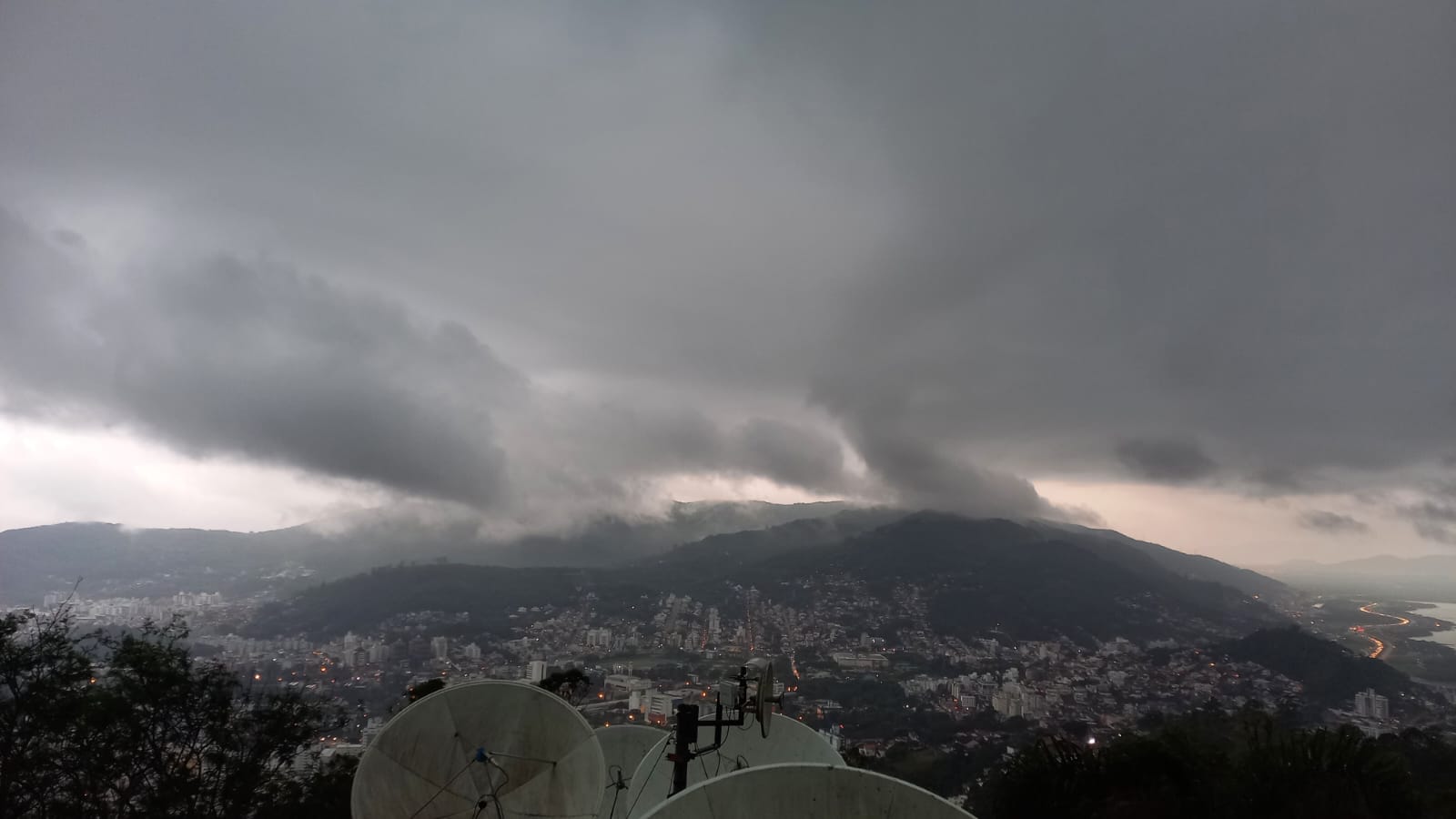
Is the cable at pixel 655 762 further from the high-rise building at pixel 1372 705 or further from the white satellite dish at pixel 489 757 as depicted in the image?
the high-rise building at pixel 1372 705

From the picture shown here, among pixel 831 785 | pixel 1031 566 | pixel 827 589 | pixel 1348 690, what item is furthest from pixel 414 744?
pixel 1031 566

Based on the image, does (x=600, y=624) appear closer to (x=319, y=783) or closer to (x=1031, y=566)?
(x=319, y=783)

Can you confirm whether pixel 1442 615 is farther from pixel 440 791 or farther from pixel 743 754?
pixel 440 791

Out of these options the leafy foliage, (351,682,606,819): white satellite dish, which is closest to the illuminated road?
the leafy foliage

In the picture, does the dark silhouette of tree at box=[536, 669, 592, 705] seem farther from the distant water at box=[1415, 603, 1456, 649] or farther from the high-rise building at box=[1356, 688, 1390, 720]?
the distant water at box=[1415, 603, 1456, 649]

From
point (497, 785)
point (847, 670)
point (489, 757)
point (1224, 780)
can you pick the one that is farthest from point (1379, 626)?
point (489, 757)

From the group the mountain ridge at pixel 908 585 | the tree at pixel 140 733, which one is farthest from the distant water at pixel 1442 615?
the tree at pixel 140 733
